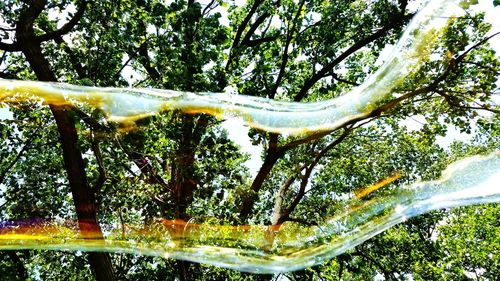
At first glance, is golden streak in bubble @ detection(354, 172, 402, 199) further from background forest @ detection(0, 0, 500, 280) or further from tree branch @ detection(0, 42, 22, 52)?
tree branch @ detection(0, 42, 22, 52)

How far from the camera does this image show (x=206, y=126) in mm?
5449

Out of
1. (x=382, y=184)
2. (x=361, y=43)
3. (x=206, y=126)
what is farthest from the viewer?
(x=361, y=43)

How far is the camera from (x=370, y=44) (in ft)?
31.6

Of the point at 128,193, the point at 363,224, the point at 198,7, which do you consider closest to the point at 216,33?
the point at 198,7

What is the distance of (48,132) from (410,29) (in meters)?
7.28

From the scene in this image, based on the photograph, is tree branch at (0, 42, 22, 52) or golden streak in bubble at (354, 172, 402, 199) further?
tree branch at (0, 42, 22, 52)

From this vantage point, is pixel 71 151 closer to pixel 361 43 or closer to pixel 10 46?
pixel 10 46

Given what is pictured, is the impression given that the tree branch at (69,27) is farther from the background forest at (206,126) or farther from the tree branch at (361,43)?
the tree branch at (361,43)

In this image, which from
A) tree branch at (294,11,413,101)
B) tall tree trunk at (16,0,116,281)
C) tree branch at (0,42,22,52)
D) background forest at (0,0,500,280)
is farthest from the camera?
tree branch at (294,11,413,101)

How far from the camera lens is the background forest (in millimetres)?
3982

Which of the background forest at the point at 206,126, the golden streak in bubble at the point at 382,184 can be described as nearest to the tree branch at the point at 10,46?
the background forest at the point at 206,126

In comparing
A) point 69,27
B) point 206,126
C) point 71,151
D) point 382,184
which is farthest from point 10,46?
point 382,184

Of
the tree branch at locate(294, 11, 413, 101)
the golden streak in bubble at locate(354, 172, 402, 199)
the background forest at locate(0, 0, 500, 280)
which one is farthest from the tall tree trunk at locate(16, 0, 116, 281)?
the tree branch at locate(294, 11, 413, 101)

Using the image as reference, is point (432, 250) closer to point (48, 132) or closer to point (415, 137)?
point (415, 137)
